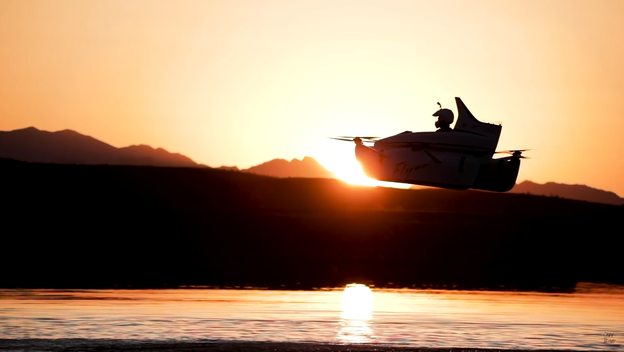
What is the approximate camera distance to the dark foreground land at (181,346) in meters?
36.5

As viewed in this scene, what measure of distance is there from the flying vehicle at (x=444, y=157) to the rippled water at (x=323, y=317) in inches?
301

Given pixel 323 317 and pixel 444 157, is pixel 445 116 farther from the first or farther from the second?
pixel 323 317

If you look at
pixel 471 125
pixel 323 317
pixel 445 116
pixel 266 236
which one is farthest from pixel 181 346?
pixel 266 236

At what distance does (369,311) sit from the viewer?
53.3 m

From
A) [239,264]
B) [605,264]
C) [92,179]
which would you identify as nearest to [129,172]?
[92,179]

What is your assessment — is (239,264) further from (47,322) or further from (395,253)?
(47,322)

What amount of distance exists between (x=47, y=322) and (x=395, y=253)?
84944 mm

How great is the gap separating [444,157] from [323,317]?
11.3m

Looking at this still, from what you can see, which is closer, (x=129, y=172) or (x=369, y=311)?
(x=369, y=311)

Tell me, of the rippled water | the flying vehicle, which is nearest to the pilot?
the flying vehicle

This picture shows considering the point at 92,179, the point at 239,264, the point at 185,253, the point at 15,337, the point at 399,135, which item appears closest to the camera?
the point at 15,337

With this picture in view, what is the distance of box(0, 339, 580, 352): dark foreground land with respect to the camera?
36500mm

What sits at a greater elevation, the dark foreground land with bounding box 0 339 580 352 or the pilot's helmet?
the pilot's helmet

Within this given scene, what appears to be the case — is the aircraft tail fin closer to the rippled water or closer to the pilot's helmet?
the pilot's helmet
